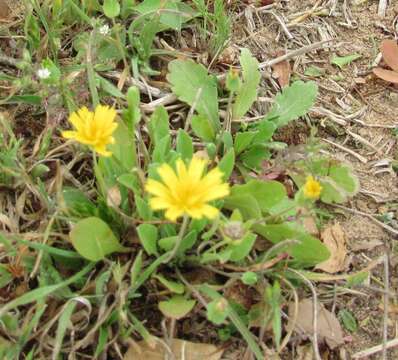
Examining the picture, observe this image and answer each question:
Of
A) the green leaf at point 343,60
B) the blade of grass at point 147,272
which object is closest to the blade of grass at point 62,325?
the blade of grass at point 147,272

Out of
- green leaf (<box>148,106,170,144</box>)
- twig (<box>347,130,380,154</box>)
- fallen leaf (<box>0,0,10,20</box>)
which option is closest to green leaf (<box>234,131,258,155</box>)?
green leaf (<box>148,106,170,144</box>)

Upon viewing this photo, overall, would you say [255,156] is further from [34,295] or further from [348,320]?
[34,295]

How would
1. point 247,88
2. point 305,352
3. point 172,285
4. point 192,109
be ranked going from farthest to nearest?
point 247,88 → point 192,109 → point 305,352 → point 172,285

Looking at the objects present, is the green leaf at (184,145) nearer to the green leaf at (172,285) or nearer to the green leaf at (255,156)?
the green leaf at (255,156)

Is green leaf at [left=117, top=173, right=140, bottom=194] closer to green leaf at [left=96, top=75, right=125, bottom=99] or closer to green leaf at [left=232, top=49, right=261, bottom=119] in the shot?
green leaf at [left=96, top=75, right=125, bottom=99]

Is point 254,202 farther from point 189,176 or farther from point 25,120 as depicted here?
point 25,120

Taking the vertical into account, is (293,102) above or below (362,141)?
above

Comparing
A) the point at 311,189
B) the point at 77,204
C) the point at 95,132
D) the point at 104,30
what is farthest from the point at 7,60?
→ the point at 311,189
